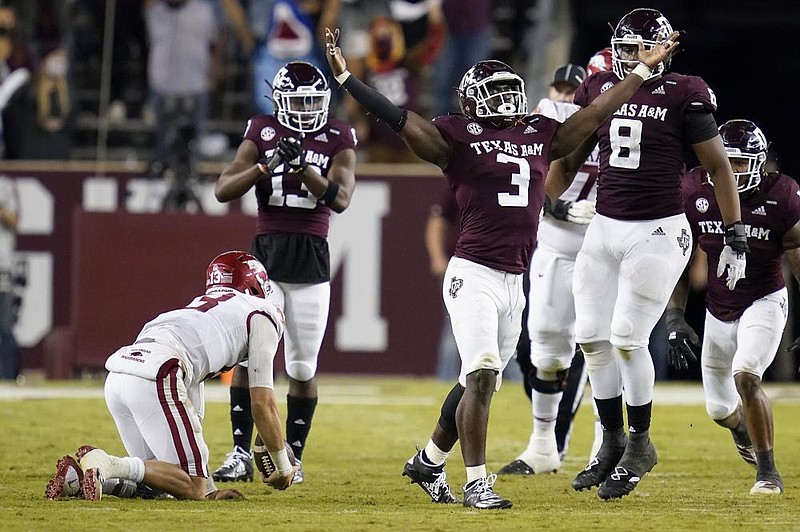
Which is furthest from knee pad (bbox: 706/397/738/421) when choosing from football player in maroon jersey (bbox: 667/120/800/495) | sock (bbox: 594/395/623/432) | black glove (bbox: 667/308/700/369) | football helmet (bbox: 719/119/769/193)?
football helmet (bbox: 719/119/769/193)

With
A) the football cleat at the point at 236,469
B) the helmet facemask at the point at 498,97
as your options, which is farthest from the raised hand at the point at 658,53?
the football cleat at the point at 236,469

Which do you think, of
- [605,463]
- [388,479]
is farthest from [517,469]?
[605,463]

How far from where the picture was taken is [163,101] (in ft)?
47.7

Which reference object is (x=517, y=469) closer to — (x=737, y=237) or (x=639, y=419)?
(x=639, y=419)

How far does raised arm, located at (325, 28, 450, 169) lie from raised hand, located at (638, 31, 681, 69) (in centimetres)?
103

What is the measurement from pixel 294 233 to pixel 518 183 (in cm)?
158

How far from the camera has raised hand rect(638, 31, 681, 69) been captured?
689 centimetres

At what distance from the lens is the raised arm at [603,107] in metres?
6.81

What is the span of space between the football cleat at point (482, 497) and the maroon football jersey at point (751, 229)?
178 centimetres

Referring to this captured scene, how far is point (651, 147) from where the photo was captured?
7.07 metres

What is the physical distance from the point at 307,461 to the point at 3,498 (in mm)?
2406

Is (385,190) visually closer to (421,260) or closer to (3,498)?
(421,260)

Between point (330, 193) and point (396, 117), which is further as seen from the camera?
point (330, 193)

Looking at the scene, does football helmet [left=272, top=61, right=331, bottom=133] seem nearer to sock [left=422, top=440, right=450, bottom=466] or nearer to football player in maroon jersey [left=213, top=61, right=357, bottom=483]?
football player in maroon jersey [left=213, top=61, right=357, bottom=483]
